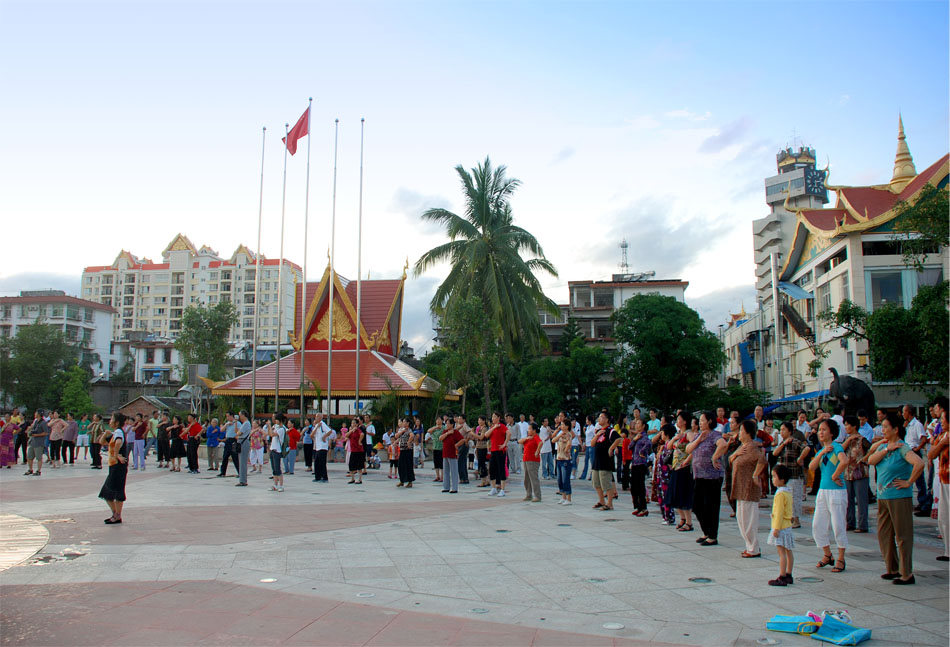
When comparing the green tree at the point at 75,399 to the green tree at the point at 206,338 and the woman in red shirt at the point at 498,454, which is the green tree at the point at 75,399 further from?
the woman in red shirt at the point at 498,454

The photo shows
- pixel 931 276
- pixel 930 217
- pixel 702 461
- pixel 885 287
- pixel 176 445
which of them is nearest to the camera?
pixel 702 461

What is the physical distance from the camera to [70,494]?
14.3 metres

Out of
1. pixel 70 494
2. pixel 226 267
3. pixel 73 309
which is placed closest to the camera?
pixel 70 494

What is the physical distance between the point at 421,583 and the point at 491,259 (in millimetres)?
25188

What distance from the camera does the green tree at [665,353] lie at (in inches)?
1448

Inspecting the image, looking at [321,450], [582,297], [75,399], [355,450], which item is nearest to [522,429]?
[355,450]

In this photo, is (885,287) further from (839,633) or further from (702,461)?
(839,633)

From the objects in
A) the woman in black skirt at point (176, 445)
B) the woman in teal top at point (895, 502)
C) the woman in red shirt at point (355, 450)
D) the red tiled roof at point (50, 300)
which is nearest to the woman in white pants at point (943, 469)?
the woman in teal top at point (895, 502)

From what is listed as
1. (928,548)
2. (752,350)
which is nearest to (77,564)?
(928,548)

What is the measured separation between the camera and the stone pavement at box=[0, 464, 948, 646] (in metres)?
5.21

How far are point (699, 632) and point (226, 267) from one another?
4109 inches

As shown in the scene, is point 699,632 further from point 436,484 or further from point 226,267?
point 226,267

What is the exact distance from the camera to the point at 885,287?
97.6 feet

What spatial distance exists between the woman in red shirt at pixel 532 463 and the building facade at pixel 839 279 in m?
17.0
